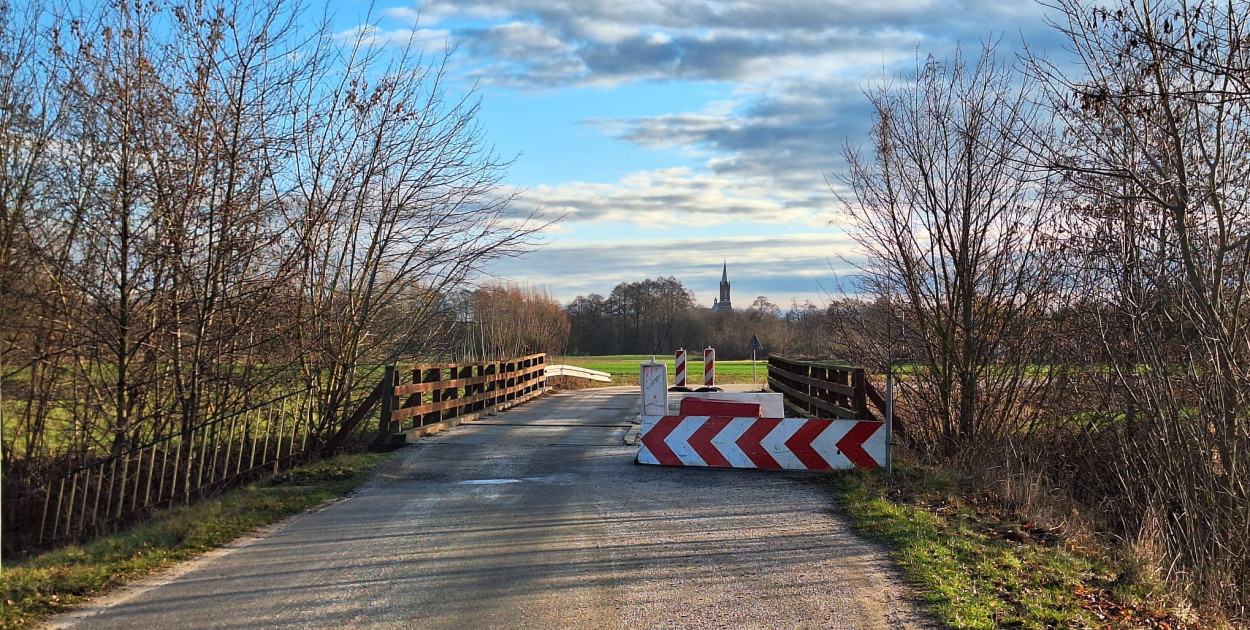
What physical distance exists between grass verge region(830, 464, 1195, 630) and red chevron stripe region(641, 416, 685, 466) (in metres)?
2.75

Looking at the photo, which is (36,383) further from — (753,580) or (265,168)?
(753,580)

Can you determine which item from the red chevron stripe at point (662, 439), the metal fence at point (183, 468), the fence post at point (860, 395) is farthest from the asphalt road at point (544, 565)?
the fence post at point (860, 395)

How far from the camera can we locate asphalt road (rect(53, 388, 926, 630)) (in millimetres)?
5391

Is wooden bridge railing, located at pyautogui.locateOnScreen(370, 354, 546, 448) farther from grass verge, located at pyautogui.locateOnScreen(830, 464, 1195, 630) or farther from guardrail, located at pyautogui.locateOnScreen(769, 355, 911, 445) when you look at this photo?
grass verge, located at pyautogui.locateOnScreen(830, 464, 1195, 630)

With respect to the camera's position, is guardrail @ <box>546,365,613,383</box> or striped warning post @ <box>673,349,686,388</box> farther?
guardrail @ <box>546,365,613,383</box>

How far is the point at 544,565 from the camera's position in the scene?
655 cm

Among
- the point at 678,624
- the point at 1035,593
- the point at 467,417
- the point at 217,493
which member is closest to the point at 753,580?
the point at 678,624

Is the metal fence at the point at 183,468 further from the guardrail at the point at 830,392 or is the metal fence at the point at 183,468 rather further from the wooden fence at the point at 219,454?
the guardrail at the point at 830,392

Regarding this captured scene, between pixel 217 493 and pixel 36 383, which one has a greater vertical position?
pixel 36 383

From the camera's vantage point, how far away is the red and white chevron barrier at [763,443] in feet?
35.8

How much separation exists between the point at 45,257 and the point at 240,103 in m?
2.91

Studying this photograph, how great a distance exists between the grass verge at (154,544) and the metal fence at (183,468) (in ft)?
2.65

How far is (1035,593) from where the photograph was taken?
230 inches

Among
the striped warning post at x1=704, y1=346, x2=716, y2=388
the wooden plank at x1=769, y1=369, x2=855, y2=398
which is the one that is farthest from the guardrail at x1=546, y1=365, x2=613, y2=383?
the wooden plank at x1=769, y1=369, x2=855, y2=398
